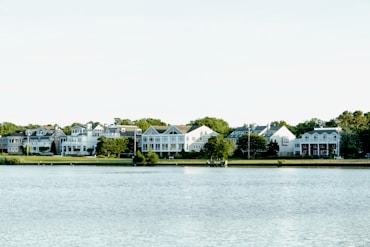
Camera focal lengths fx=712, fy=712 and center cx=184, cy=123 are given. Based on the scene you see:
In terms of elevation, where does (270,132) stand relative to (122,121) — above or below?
below

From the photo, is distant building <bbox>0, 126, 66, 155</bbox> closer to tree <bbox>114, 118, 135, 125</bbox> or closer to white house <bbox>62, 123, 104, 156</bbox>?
white house <bbox>62, 123, 104, 156</bbox>

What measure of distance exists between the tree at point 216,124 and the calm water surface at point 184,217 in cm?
10446

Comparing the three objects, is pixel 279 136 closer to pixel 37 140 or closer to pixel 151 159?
pixel 151 159

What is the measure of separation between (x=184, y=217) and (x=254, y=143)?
91.0 meters

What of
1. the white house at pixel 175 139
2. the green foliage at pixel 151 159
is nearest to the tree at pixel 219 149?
the green foliage at pixel 151 159

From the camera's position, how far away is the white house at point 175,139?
455 feet

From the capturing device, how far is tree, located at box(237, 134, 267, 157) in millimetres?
124750

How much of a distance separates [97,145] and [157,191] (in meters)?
90.4

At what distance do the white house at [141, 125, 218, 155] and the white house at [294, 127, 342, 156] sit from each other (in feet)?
58.2

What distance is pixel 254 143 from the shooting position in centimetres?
12475

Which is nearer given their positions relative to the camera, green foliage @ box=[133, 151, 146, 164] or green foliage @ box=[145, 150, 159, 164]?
green foliage @ box=[133, 151, 146, 164]

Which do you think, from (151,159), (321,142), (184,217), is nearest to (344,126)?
(321,142)

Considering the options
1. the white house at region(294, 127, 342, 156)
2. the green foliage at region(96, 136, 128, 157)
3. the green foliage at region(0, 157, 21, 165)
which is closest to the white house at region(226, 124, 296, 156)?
the white house at region(294, 127, 342, 156)

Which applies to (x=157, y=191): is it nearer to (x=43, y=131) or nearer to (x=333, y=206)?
(x=333, y=206)
